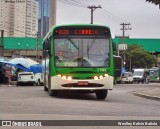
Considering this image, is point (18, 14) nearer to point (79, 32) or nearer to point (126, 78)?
point (126, 78)

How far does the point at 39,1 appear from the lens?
68.1 meters

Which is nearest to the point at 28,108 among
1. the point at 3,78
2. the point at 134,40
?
the point at 3,78

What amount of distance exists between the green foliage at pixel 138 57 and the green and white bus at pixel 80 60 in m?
102

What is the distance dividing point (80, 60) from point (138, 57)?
109m

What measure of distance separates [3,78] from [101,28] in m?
31.3

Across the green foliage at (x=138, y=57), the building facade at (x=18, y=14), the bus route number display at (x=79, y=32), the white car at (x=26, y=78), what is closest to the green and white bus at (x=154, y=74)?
the building facade at (x=18, y=14)

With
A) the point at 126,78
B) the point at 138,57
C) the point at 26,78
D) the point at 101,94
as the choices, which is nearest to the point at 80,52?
the point at 101,94

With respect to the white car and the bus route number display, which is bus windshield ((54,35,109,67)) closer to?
the bus route number display

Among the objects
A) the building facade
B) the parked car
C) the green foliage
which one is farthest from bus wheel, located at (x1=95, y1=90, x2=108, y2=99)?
the green foliage

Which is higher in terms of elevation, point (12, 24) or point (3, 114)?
point (12, 24)

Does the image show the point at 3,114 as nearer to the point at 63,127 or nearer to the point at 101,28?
the point at 63,127

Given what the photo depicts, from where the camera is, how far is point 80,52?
22.6 meters

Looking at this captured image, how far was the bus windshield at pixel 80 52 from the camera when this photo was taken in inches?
888

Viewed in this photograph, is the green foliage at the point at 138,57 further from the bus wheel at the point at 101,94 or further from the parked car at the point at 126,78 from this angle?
the bus wheel at the point at 101,94
